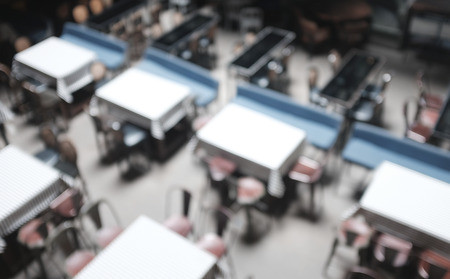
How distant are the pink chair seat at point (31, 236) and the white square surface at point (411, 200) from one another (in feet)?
12.5

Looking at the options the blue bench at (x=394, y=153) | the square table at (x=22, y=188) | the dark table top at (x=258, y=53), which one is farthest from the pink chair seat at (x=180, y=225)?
the dark table top at (x=258, y=53)

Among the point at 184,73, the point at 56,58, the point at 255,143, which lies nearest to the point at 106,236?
the point at 255,143

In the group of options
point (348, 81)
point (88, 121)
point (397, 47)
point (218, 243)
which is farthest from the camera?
point (397, 47)

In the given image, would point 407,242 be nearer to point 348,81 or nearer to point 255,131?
point 255,131

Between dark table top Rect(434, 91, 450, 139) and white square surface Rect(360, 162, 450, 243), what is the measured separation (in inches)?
48.8

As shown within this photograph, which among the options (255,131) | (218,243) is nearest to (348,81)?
(255,131)

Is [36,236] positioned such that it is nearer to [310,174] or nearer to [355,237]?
[310,174]

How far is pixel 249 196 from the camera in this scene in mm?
6105

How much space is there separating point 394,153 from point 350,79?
168 cm

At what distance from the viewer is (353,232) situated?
17.5 ft

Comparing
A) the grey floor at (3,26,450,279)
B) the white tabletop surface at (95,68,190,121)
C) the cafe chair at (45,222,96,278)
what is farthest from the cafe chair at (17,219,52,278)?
the white tabletop surface at (95,68,190,121)

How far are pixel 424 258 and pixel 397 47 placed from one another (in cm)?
632

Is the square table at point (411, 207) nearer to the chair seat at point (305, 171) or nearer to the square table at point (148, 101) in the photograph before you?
the chair seat at point (305, 171)

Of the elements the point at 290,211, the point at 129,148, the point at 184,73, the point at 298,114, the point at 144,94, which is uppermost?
the point at 144,94
